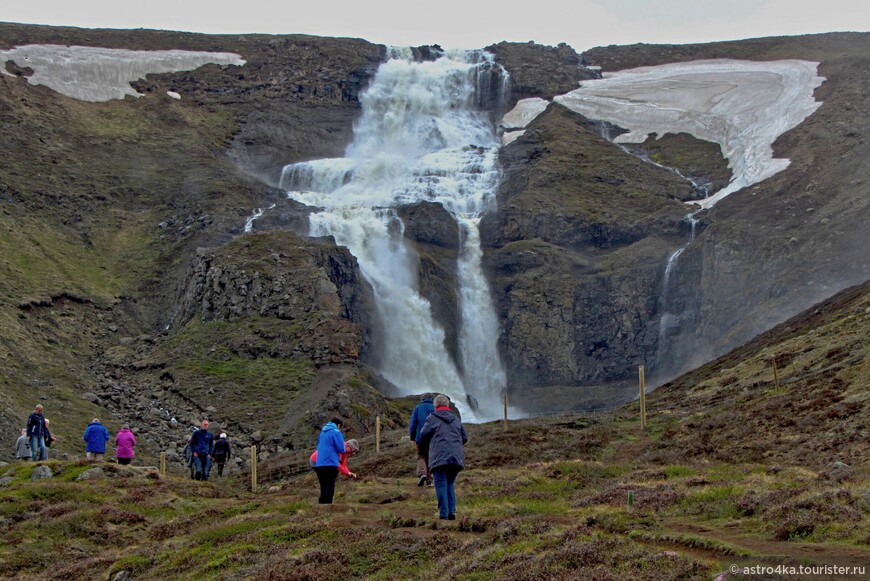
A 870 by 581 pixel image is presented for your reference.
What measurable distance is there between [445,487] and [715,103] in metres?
83.9

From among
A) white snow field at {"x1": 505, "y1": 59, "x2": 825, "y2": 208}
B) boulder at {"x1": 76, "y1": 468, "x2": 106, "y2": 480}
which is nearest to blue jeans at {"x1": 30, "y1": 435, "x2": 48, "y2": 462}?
boulder at {"x1": 76, "y1": 468, "x2": 106, "y2": 480}

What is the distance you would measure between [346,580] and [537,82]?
95193 millimetres

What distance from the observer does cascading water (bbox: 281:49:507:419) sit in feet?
209

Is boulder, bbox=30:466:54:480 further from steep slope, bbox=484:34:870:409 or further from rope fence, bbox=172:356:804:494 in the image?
steep slope, bbox=484:34:870:409

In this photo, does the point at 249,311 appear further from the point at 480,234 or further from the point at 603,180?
the point at 603,180

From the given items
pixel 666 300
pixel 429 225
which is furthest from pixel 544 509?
pixel 429 225

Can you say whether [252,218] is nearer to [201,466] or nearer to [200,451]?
[201,466]

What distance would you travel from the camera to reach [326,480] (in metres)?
17.6

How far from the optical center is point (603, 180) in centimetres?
8081

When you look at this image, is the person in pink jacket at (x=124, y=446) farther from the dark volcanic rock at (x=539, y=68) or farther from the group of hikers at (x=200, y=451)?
the dark volcanic rock at (x=539, y=68)

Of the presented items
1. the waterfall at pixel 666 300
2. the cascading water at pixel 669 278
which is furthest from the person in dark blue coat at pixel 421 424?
the waterfall at pixel 666 300

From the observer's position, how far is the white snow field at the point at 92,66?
84875 mm

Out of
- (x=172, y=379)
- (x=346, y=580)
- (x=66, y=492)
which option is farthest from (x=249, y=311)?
(x=346, y=580)

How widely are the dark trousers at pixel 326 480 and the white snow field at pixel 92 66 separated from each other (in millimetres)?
73642
